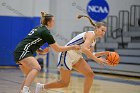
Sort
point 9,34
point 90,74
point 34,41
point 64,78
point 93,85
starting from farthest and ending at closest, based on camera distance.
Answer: point 9,34
point 93,85
point 64,78
point 90,74
point 34,41

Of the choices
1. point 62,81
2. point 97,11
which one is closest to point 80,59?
point 62,81

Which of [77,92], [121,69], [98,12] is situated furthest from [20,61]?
[121,69]

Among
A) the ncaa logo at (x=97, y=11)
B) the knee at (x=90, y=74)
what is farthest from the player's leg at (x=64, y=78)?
the ncaa logo at (x=97, y=11)

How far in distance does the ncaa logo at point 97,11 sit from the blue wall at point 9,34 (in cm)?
538

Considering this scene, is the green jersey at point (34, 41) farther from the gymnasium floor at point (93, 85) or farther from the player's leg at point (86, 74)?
the gymnasium floor at point (93, 85)

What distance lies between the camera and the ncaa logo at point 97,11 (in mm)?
15375

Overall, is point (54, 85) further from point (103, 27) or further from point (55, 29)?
point (55, 29)

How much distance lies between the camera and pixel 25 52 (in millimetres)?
7023

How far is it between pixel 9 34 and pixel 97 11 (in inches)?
265

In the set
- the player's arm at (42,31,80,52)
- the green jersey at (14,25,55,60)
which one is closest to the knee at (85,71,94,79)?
the player's arm at (42,31,80,52)

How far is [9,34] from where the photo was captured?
66.9 ft

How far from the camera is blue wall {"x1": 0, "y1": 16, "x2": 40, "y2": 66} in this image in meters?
20.3

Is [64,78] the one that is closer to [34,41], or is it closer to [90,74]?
[90,74]

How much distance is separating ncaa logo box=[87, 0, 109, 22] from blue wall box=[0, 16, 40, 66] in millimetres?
5379
